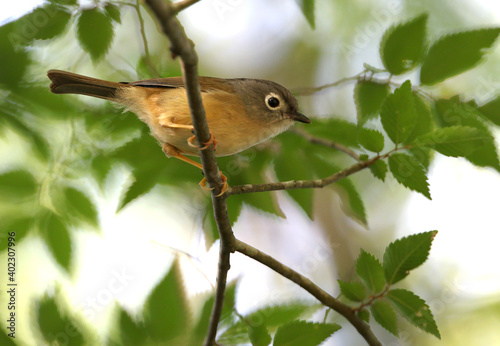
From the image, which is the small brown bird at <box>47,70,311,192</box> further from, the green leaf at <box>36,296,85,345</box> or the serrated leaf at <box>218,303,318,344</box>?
the green leaf at <box>36,296,85,345</box>

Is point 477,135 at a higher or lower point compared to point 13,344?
higher

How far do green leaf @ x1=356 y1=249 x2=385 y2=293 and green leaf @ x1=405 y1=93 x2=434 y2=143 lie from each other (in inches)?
30.1

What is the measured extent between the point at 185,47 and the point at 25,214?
223cm

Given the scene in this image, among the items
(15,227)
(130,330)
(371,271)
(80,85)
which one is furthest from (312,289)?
(80,85)

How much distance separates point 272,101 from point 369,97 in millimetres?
1020

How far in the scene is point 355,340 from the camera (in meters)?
4.88

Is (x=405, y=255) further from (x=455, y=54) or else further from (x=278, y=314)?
(x=455, y=54)

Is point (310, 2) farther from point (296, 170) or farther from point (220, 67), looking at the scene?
point (220, 67)

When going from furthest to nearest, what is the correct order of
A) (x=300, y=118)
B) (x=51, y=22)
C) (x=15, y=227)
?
(x=300, y=118), (x=15, y=227), (x=51, y=22)

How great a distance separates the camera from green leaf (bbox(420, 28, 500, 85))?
2.62 metres

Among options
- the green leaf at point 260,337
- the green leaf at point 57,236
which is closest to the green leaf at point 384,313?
the green leaf at point 260,337

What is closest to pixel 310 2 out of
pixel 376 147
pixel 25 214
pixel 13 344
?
pixel 376 147

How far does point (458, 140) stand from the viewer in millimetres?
2318

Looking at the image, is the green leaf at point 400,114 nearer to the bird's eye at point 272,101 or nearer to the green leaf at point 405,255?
the green leaf at point 405,255
